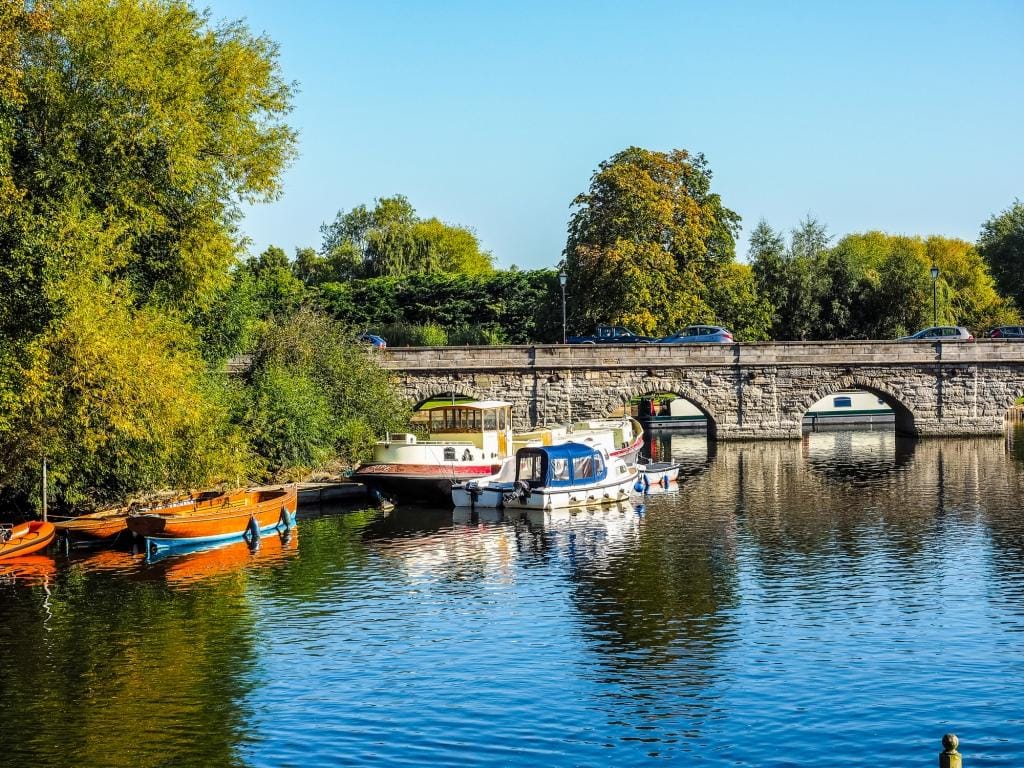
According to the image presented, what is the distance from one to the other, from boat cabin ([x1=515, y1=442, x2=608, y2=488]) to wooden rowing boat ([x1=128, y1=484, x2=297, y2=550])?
842 centimetres

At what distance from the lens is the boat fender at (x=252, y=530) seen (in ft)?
119

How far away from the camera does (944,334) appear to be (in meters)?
63.7

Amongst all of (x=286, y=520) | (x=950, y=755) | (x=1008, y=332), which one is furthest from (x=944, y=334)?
(x=950, y=755)

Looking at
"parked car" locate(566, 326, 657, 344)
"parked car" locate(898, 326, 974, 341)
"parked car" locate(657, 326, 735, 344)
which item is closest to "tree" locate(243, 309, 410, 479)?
"parked car" locate(566, 326, 657, 344)

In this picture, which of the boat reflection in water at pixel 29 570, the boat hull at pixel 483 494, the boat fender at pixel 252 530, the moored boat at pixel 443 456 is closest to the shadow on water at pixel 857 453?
the moored boat at pixel 443 456

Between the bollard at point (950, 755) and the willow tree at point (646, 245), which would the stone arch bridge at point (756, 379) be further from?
the bollard at point (950, 755)

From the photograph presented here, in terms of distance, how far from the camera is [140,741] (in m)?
19.2

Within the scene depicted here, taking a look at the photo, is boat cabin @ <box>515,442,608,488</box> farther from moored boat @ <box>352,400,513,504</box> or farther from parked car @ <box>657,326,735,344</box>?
parked car @ <box>657,326,735,344</box>

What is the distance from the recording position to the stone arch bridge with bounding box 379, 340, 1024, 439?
5975 centimetres

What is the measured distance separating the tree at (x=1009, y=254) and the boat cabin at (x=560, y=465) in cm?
4967

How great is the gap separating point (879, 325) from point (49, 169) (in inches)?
2532

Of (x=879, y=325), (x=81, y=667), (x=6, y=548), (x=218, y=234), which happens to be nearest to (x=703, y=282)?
(x=879, y=325)

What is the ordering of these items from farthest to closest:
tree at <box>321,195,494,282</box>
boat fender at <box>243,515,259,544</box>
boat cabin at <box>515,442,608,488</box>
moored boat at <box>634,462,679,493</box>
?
tree at <box>321,195,494,282</box>
moored boat at <box>634,462,679,493</box>
boat cabin at <box>515,442,608,488</box>
boat fender at <box>243,515,259,544</box>

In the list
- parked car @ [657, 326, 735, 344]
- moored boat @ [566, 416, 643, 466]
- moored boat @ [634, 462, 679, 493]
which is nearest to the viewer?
moored boat @ [634, 462, 679, 493]
